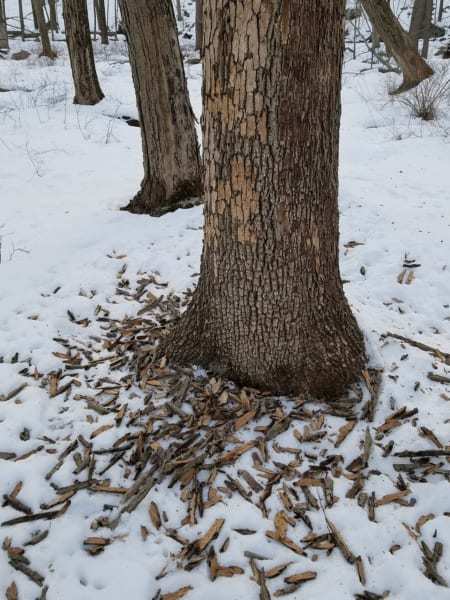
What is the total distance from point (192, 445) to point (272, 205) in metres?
1.19

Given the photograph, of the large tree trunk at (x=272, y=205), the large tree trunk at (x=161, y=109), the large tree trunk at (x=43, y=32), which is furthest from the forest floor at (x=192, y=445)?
the large tree trunk at (x=43, y=32)

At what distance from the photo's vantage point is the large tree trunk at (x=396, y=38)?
2286mm

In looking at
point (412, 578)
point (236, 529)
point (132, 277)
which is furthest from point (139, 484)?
point (132, 277)

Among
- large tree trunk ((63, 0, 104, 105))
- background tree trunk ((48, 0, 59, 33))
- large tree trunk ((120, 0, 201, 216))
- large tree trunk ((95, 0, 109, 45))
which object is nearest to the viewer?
large tree trunk ((120, 0, 201, 216))

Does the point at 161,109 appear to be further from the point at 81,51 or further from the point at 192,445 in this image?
the point at 81,51

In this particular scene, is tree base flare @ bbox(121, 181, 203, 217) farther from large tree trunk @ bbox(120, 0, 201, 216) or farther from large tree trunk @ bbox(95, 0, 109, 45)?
large tree trunk @ bbox(95, 0, 109, 45)

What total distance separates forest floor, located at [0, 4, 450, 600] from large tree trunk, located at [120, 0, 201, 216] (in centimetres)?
56

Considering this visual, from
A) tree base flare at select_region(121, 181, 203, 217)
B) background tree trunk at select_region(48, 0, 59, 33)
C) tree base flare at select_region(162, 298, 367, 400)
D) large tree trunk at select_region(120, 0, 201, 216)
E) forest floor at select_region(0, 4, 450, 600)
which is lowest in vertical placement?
forest floor at select_region(0, 4, 450, 600)

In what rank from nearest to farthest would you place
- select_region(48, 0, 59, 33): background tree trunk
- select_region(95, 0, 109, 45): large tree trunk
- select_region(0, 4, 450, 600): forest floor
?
select_region(0, 4, 450, 600): forest floor
select_region(95, 0, 109, 45): large tree trunk
select_region(48, 0, 59, 33): background tree trunk

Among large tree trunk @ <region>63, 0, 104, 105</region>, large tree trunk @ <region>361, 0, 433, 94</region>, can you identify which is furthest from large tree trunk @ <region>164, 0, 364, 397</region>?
large tree trunk @ <region>63, 0, 104, 105</region>

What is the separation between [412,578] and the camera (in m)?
1.69

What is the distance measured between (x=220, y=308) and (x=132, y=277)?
149 centimetres

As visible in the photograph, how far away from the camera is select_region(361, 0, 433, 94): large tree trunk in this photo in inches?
90.0

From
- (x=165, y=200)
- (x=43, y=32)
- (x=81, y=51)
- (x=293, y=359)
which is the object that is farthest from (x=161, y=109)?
(x=43, y=32)
